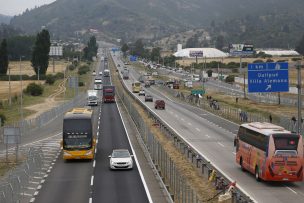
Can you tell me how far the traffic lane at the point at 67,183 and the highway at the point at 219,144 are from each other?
902cm

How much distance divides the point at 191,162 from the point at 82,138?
8393 millimetres

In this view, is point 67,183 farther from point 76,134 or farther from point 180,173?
point 76,134

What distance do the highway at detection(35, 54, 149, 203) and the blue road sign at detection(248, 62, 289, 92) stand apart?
45.3ft

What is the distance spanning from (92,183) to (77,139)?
353 inches

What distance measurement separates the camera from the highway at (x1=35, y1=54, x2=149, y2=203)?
103 feet

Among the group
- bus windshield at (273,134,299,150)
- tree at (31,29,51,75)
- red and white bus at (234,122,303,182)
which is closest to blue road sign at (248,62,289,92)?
red and white bus at (234,122,303,182)

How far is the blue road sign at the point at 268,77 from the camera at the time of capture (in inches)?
2116

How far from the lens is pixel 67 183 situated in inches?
1421

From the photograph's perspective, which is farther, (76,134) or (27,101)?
(27,101)

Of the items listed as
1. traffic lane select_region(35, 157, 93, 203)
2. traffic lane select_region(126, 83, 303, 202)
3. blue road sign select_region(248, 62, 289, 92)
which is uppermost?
blue road sign select_region(248, 62, 289, 92)

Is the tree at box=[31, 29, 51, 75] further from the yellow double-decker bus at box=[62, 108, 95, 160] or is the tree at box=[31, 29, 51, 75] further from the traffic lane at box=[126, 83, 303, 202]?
the yellow double-decker bus at box=[62, 108, 95, 160]

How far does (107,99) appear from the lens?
113 meters

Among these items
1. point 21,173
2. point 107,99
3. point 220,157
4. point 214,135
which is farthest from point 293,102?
point 21,173

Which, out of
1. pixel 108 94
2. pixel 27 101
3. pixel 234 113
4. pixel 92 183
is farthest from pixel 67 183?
pixel 27 101
